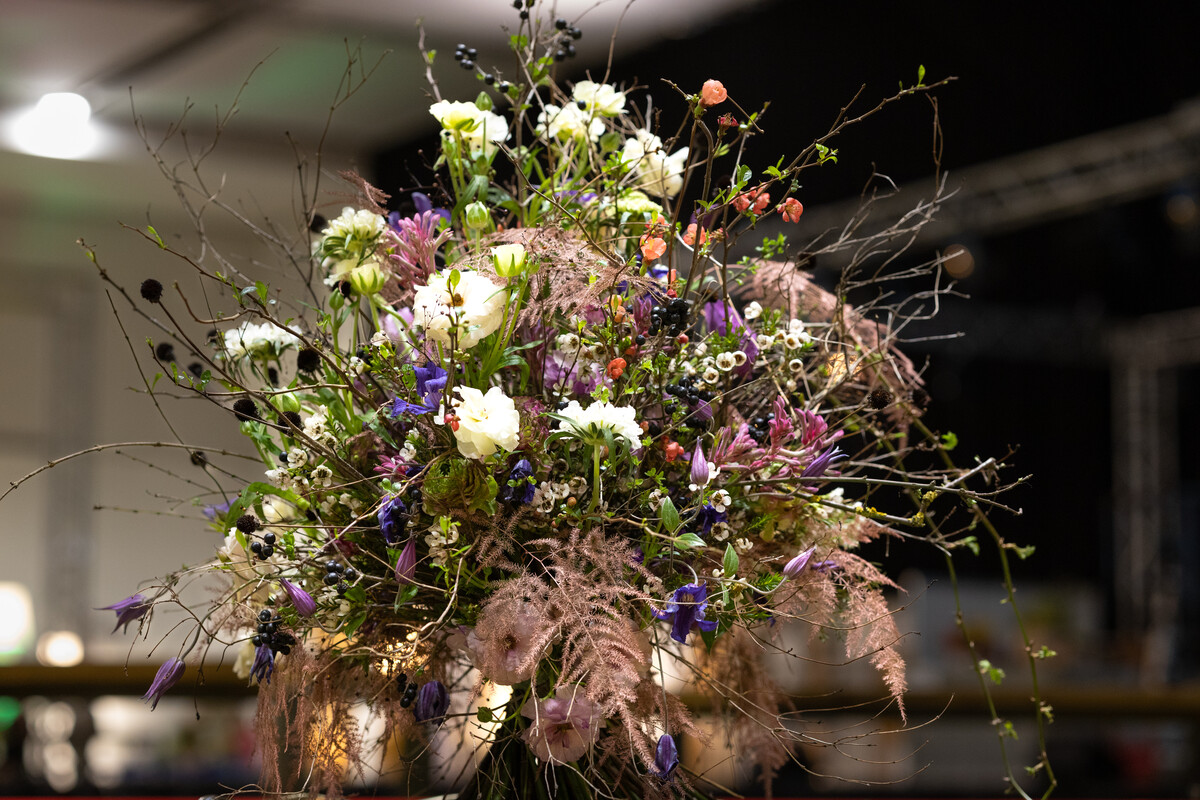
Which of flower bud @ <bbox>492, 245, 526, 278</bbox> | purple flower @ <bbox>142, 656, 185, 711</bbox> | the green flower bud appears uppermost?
the green flower bud

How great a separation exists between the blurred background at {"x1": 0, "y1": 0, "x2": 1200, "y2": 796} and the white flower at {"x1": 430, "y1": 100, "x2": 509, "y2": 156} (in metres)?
0.42

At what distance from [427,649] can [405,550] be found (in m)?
0.13

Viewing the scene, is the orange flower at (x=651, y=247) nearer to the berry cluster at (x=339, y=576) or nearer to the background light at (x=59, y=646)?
the berry cluster at (x=339, y=576)

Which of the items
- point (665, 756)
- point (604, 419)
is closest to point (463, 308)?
point (604, 419)

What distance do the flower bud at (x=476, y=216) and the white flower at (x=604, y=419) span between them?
233 mm

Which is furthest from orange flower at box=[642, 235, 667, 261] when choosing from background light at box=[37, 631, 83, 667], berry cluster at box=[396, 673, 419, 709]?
background light at box=[37, 631, 83, 667]

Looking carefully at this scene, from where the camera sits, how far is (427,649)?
1066mm

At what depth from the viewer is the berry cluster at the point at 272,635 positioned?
99cm

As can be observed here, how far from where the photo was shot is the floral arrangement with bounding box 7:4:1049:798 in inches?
38.7

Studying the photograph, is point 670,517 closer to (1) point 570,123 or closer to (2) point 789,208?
(2) point 789,208

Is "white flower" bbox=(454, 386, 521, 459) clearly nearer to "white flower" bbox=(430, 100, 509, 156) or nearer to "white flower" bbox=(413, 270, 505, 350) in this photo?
"white flower" bbox=(413, 270, 505, 350)

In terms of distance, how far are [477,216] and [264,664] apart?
17.3 inches

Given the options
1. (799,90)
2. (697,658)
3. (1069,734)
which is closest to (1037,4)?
(799,90)

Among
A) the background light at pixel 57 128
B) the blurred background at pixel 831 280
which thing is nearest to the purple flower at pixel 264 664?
the blurred background at pixel 831 280
